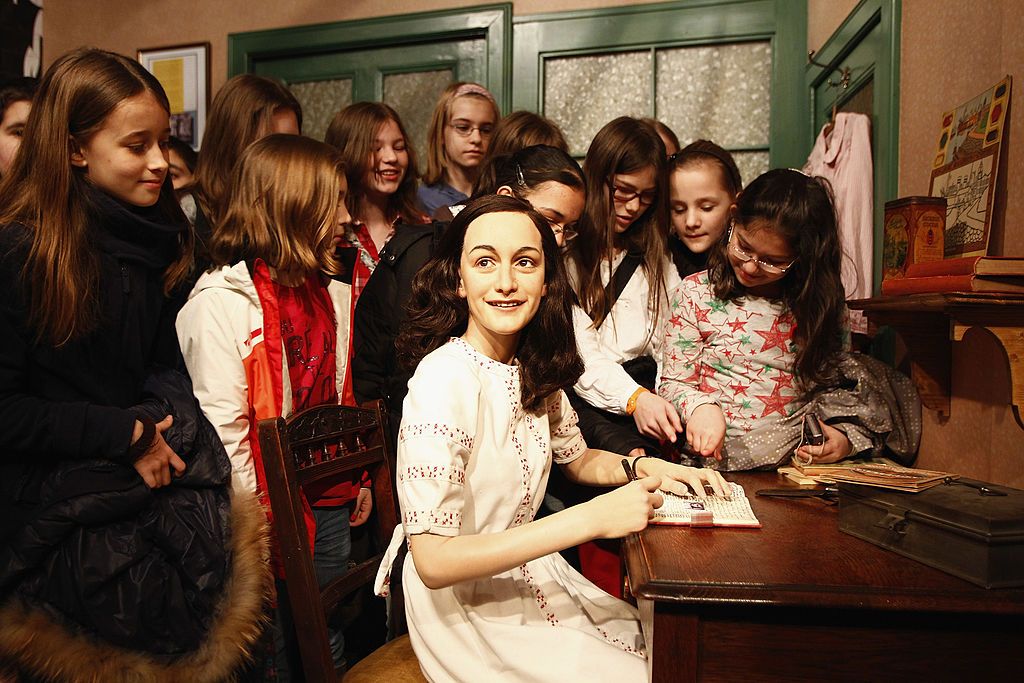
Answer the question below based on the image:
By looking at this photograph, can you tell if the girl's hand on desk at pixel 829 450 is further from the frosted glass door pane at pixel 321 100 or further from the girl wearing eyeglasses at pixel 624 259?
the frosted glass door pane at pixel 321 100

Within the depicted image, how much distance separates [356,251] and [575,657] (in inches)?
64.3

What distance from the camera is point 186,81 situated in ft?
14.3

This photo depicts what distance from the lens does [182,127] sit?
4.37m

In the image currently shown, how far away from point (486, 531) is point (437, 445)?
0.25m

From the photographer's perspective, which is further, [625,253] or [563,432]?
[625,253]

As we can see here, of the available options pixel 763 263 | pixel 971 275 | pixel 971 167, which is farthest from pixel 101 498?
pixel 971 167

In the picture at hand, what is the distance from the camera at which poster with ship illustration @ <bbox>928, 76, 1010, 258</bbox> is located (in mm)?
1662

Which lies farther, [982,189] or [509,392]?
[982,189]

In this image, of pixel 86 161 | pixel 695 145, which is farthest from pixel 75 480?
pixel 695 145

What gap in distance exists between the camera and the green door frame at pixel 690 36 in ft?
11.5

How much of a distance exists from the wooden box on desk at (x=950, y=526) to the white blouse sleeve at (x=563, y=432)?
56cm

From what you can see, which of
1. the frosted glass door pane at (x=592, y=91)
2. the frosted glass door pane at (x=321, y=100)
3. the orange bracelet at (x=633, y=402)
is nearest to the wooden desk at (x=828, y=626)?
the orange bracelet at (x=633, y=402)

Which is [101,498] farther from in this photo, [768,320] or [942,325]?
[942,325]

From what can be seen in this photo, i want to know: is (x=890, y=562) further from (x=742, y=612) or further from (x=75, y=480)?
(x=75, y=480)
